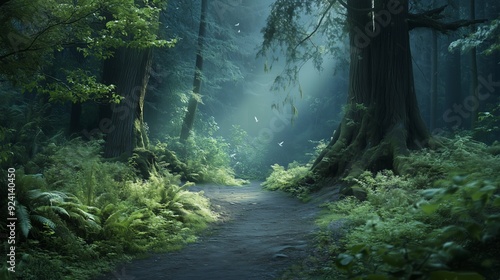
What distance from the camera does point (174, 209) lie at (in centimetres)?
958

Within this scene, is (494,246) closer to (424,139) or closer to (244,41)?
(424,139)

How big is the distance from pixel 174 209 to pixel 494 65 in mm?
25841

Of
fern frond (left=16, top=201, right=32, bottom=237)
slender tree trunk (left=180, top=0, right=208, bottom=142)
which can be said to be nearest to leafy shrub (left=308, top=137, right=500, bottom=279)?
fern frond (left=16, top=201, right=32, bottom=237)

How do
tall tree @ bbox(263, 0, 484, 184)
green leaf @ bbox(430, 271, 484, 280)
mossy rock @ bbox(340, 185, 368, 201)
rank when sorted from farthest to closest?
tall tree @ bbox(263, 0, 484, 184), mossy rock @ bbox(340, 185, 368, 201), green leaf @ bbox(430, 271, 484, 280)

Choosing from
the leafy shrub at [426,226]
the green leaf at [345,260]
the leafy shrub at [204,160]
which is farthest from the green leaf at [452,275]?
the leafy shrub at [204,160]

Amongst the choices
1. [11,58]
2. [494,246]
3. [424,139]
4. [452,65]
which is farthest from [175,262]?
[452,65]

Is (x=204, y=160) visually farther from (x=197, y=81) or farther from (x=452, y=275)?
(x=452, y=275)

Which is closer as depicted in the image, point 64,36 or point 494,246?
point 494,246

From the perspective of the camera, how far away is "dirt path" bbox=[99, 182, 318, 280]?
595 cm

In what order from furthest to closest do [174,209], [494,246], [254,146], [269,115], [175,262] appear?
[269,115] < [254,146] < [174,209] < [175,262] < [494,246]

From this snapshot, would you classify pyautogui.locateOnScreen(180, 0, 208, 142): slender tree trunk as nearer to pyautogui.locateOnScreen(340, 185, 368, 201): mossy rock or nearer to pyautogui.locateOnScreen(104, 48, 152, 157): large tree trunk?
pyautogui.locateOnScreen(104, 48, 152, 157): large tree trunk

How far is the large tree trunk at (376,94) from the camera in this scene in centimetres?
1256

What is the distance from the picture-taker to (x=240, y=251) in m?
7.21

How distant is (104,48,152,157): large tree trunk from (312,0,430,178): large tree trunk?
623 centimetres
